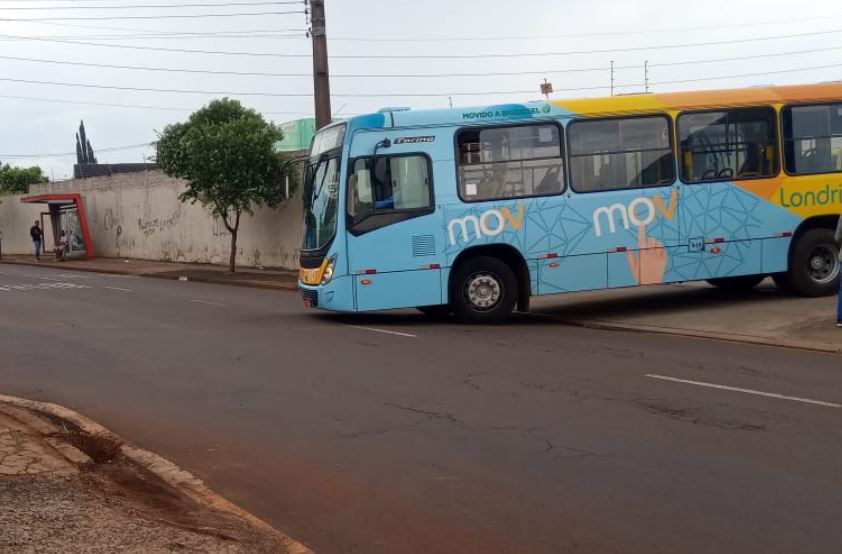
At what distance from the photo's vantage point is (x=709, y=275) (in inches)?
615

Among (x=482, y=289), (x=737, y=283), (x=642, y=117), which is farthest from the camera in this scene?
(x=737, y=283)

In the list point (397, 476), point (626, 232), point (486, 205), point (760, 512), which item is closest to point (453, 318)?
point (486, 205)

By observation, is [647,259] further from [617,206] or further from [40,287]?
[40,287]

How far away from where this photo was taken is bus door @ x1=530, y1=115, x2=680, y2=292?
1504 centimetres

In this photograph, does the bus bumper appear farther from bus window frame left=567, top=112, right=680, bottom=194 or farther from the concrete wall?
the concrete wall

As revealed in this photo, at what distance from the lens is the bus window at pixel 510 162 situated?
1481cm

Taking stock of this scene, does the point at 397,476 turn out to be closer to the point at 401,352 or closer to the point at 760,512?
the point at 760,512

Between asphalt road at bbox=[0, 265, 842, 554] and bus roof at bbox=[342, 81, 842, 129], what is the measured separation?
3195mm

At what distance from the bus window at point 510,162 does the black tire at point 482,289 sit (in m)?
1.05

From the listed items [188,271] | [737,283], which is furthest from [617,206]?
[188,271]

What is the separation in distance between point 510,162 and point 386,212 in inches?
81.9

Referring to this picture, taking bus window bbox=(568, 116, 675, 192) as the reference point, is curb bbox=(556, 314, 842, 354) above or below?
below

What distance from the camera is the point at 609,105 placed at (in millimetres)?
15188

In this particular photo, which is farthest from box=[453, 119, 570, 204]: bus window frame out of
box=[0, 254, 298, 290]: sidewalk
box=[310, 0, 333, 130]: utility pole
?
box=[0, 254, 298, 290]: sidewalk
